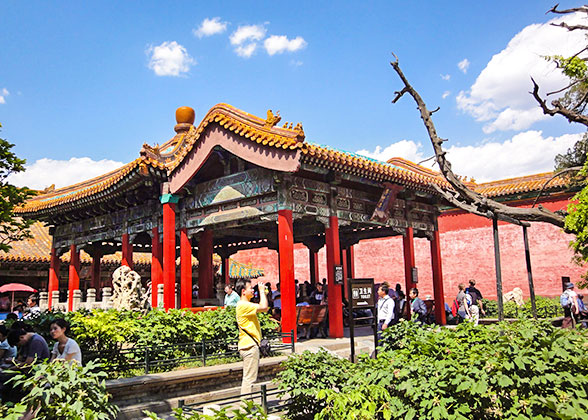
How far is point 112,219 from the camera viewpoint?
15.6 meters

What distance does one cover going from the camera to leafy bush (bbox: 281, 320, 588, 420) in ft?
13.0

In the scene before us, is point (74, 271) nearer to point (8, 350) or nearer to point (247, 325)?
point (8, 350)

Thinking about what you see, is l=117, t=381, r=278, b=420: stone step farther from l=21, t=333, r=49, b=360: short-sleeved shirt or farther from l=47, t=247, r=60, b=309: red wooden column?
l=47, t=247, r=60, b=309: red wooden column

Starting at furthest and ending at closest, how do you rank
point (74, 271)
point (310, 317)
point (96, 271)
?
point (96, 271) < point (74, 271) < point (310, 317)

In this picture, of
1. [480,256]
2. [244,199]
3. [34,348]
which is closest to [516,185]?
[480,256]

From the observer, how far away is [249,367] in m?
6.35

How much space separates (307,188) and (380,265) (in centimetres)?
1398

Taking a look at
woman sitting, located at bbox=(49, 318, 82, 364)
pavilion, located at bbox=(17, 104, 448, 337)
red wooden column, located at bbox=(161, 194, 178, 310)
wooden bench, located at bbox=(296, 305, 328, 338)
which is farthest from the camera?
red wooden column, located at bbox=(161, 194, 178, 310)

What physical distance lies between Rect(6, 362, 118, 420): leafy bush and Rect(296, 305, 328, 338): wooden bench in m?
6.76

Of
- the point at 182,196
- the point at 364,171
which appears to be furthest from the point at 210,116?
the point at 364,171

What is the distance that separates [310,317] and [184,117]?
23.7 feet

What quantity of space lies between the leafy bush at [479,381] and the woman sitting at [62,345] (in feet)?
8.75

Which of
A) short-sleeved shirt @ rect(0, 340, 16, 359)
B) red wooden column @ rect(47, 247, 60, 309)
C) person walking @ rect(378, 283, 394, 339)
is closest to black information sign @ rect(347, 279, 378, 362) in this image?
person walking @ rect(378, 283, 394, 339)

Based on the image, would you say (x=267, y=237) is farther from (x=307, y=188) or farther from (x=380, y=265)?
(x=380, y=265)
